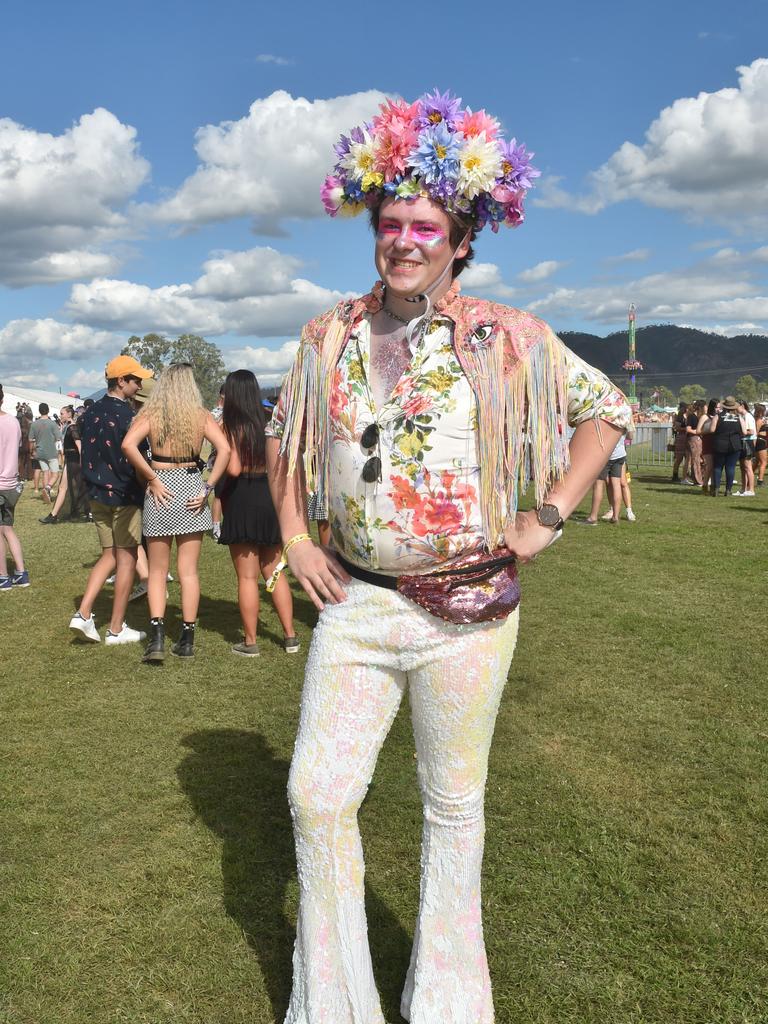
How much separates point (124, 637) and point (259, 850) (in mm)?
3533

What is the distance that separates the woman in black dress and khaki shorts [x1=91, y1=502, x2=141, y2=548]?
740 millimetres

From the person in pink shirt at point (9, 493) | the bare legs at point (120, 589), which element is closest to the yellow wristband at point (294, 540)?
the bare legs at point (120, 589)

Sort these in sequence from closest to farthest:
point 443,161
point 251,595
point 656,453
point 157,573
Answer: point 443,161
point 157,573
point 251,595
point 656,453

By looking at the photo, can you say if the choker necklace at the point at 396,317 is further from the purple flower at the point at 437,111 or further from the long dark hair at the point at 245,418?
the long dark hair at the point at 245,418

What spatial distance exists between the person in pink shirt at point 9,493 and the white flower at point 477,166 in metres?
7.54

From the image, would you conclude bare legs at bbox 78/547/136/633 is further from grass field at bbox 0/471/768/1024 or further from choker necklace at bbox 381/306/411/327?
choker necklace at bbox 381/306/411/327

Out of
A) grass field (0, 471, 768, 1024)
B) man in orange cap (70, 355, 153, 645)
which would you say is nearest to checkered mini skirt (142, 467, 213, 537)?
man in orange cap (70, 355, 153, 645)

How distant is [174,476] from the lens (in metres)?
6.18

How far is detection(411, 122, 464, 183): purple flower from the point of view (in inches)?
82.3

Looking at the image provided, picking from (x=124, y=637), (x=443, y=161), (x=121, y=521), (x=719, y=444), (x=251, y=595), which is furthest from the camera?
(x=719, y=444)

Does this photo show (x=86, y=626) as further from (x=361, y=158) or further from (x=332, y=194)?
(x=361, y=158)

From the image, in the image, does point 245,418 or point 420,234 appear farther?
point 245,418

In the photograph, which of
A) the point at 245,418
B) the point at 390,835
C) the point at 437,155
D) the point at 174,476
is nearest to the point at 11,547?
the point at 174,476

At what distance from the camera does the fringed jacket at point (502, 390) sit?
2115 mm
